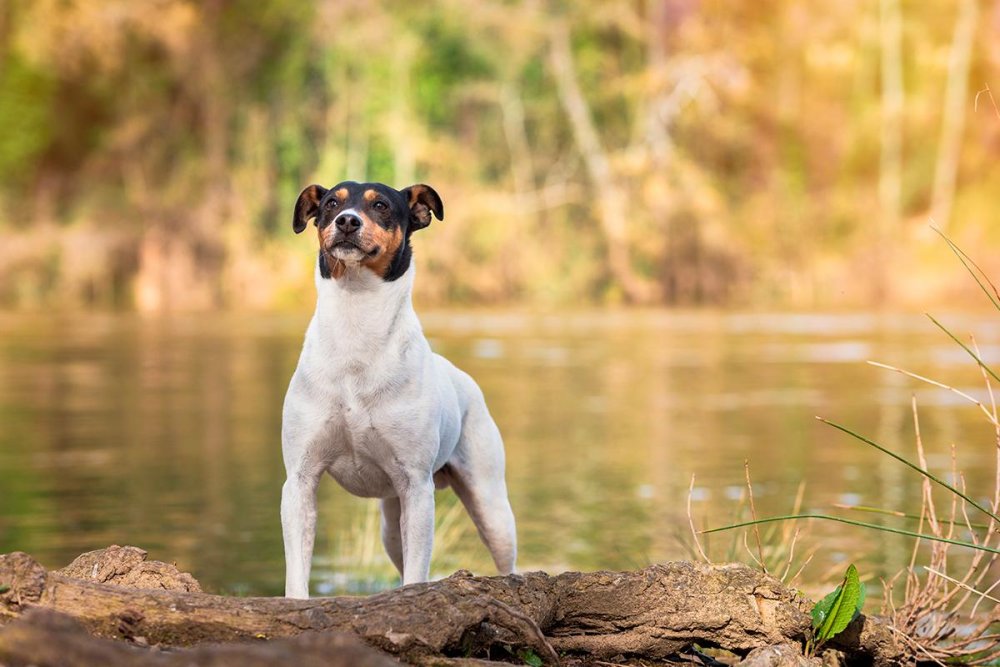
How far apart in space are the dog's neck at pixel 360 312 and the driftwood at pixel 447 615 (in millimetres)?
919

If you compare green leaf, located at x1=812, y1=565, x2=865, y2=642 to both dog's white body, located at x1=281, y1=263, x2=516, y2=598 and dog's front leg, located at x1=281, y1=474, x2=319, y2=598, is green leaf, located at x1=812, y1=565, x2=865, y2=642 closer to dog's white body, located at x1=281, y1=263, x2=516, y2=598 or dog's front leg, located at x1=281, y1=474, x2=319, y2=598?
dog's white body, located at x1=281, y1=263, x2=516, y2=598

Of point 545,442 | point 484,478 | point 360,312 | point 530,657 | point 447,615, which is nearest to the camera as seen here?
point 447,615

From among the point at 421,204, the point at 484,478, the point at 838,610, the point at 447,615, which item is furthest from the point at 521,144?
the point at 447,615

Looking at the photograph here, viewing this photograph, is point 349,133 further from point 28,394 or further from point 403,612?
point 403,612

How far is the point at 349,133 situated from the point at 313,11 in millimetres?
4135

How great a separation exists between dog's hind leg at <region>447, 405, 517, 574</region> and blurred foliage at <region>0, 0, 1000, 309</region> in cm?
3547

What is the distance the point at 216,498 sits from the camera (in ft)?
45.6

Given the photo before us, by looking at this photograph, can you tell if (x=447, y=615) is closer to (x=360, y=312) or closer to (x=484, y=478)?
(x=360, y=312)

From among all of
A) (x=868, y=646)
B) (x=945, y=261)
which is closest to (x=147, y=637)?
(x=868, y=646)

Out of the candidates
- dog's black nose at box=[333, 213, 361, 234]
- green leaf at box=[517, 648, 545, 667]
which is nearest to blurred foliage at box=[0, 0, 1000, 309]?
dog's black nose at box=[333, 213, 361, 234]

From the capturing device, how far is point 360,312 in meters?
5.40

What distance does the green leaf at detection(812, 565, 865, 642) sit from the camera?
4.77 meters

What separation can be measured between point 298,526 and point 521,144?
132 feet

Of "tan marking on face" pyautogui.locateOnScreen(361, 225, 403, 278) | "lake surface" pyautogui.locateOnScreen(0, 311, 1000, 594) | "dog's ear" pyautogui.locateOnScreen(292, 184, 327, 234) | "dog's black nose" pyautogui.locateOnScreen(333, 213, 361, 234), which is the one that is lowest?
"lake surface" pyautogui.locateOnScreen(0, 311, 1000, 594)
